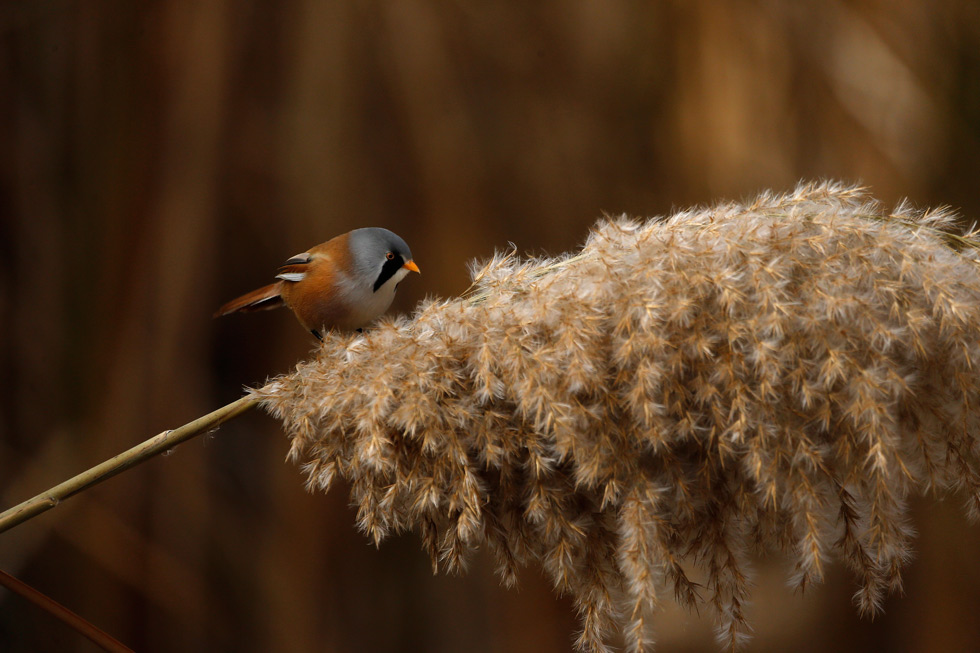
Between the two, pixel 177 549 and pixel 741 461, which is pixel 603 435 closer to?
pixel 741 461

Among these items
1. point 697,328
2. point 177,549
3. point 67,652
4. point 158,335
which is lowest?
point 67,652

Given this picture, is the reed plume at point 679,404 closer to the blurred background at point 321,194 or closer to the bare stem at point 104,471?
the bare stem at point 104,471

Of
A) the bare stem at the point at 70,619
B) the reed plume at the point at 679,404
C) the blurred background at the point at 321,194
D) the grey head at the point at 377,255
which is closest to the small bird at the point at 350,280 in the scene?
the grey head at the point at 377,255

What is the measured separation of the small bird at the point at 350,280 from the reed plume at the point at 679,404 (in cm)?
32

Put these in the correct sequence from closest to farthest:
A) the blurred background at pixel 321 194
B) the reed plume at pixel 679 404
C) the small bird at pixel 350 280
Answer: the reed plume at pixel 679 404
the small bird at pixel 350 280
the blurred background at pixel 321 194

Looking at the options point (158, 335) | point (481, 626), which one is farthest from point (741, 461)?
point (158, 335)

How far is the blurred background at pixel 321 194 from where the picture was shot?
2.04 m

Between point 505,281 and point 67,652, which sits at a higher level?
point 505,281

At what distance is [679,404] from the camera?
2.74 feet

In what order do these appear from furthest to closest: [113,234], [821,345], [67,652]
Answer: [113,234]
[67,652]
[821,345]

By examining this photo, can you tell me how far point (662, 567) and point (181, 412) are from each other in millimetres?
1585

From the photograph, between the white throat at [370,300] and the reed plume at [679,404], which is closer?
the reed plume at [679,404]

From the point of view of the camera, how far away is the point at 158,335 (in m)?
2.10

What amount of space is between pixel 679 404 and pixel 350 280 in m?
0.66
